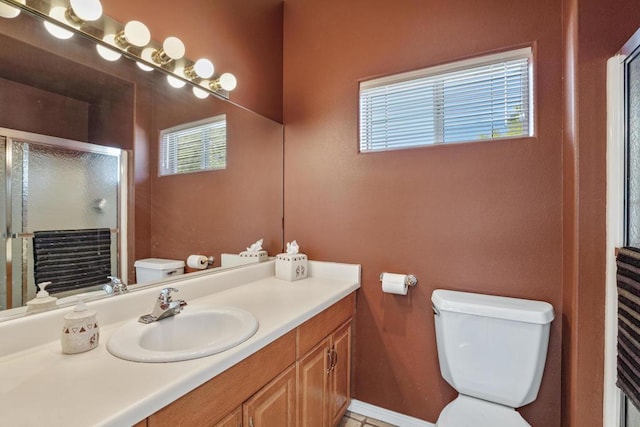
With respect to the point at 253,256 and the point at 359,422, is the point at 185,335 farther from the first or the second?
the point at 359,422

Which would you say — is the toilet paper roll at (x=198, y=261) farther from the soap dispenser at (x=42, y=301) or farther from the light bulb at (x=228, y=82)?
the light bulb at (x=228, y=82)

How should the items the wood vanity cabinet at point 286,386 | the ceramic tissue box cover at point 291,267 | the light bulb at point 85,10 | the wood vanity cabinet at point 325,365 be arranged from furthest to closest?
1. the ceramic tissue box cover at point 291,267
2. the wood vanity cabinet at point 325,365
3. the light bulb at point 85,10
4. the wood vanity cabinet at point 286,386

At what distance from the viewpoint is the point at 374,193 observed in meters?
1.70

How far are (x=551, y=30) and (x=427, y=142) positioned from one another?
2.27 feet

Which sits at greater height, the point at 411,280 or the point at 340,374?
the point at 411,280

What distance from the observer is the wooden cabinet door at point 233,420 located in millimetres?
837

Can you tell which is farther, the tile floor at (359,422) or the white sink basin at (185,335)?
the tile floor at (359,422)

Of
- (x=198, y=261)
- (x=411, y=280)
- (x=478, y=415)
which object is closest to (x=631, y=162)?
(x=411, y=280)

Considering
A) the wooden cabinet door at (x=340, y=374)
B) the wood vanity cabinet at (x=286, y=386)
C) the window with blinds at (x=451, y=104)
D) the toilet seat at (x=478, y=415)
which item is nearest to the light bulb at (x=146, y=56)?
the window with blinds at (x=451, y=104)

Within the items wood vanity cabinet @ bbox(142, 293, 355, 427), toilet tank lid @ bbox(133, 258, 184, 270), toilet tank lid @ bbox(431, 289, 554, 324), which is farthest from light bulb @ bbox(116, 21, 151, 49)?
toilet tank lid @ bbox(431, 289, 554, 324)

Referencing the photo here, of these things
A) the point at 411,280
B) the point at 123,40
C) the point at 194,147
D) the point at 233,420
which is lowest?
A: the point at 233,420

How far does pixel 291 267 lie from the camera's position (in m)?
1.72

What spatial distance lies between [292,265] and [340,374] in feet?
2.07

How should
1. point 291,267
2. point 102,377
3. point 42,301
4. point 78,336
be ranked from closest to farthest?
point 102,377
point 78,336
point 42,301
point 291,267
